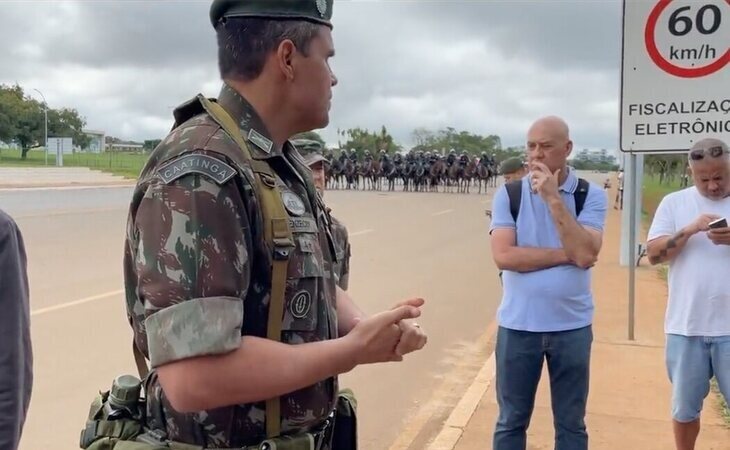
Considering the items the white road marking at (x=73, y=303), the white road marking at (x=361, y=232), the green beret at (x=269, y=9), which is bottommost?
the white road marking at (x=73, y=303)

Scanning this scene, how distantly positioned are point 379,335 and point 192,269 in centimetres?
40

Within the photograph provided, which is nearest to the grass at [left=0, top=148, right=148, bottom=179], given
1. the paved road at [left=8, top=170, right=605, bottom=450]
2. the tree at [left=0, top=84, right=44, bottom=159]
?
the tree at [left=0, top=84, right=44, bottom=159]

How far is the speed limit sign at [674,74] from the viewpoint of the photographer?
17.7ft

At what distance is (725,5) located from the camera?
5.32 m

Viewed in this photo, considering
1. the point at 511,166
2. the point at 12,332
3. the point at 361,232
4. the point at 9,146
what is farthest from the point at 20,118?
the point at 12,332

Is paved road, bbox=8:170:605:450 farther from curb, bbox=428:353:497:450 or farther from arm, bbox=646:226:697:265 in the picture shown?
arm, bbox=646:226:697:265

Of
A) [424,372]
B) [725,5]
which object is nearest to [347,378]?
[424,372]

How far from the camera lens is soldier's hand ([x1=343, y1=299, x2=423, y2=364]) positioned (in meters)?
1.51

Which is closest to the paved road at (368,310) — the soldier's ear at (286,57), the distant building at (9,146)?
the soldier's ear at (286,57)

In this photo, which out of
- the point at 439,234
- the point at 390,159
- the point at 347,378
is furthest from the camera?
the point at 390,159

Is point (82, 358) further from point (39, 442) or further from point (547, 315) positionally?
point (547, 315)

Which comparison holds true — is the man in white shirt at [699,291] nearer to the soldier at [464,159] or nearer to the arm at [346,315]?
the arm at [346,315]

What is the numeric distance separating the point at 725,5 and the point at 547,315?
3081 millimetres

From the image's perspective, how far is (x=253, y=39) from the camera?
1.56m
